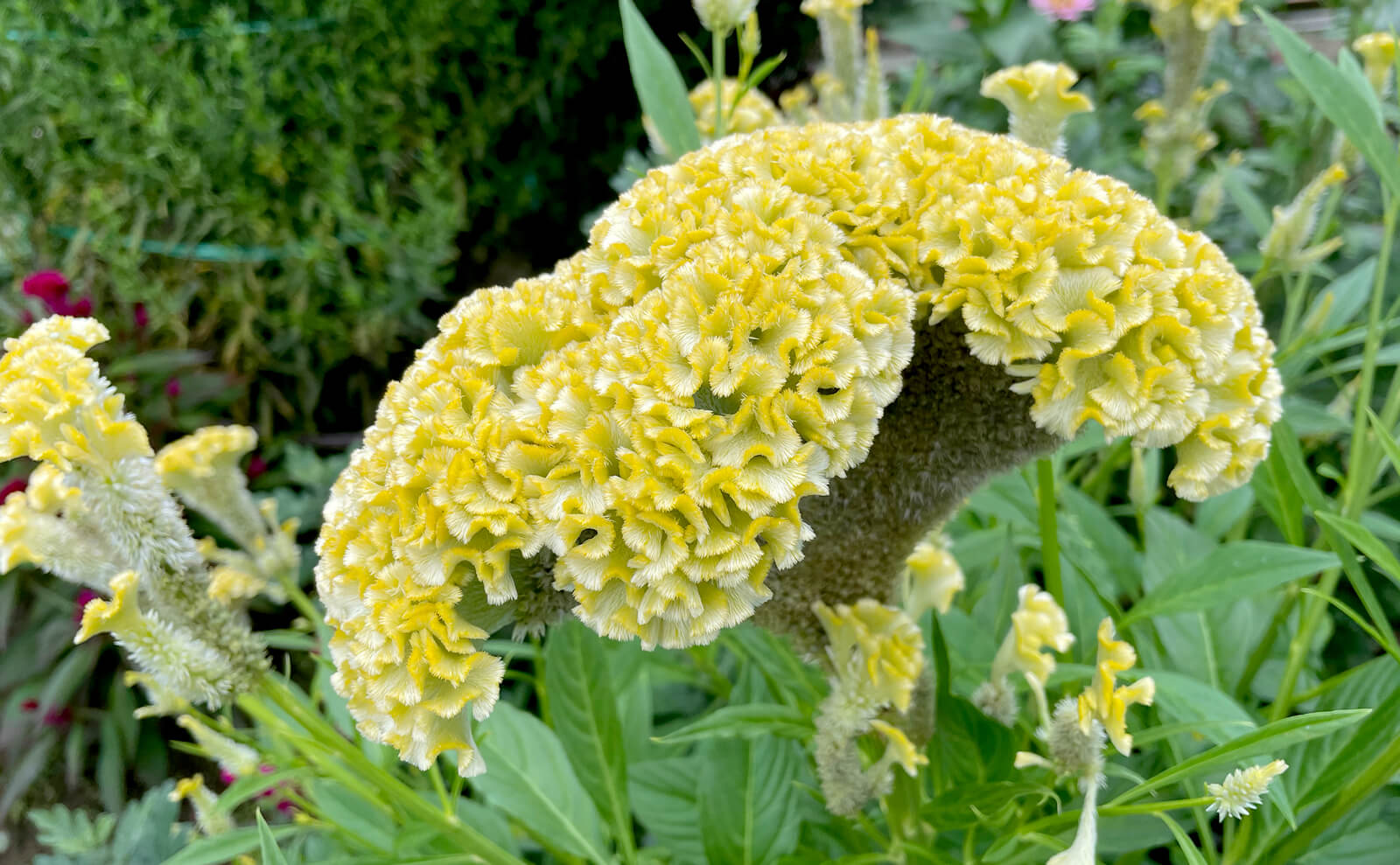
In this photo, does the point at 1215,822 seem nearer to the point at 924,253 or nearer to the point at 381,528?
the point at 924,253

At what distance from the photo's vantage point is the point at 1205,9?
1.13 m

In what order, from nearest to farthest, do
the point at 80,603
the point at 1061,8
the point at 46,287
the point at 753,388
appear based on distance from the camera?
1. the point at 753,388
2. the point at 80,603
3. the point at 46,287
4. the point at 1061,8

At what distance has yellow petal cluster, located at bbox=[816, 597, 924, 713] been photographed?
75cm

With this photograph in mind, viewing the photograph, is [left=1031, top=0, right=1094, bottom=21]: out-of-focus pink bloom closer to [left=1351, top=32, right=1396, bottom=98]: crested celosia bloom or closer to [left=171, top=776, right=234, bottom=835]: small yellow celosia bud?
[left=1351, top=32, right=1396, bottom=98]: crested celosia bloom

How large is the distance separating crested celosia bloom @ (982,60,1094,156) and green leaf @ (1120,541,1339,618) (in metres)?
0.41

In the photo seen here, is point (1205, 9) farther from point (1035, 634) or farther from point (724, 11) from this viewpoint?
point (1035, 634)

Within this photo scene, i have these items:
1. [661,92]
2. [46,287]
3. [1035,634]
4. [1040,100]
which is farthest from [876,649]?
[46,287]

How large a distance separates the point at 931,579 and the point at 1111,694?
0.85 ft

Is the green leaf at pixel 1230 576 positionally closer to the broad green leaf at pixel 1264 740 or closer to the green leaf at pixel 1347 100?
the broad green leaf at pixel 1264 740

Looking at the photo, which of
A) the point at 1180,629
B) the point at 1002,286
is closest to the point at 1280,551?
the point at 1180,629

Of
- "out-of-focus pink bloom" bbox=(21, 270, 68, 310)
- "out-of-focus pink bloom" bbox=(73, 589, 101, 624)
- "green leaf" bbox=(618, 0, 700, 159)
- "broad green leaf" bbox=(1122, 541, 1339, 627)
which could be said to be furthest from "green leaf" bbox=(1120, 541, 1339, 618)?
"out-of-focus pink bloom" bbox=(21, 270, 68, 310)

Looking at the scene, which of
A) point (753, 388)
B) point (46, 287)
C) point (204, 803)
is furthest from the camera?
point (46, 287)

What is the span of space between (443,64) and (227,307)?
2.87 feet

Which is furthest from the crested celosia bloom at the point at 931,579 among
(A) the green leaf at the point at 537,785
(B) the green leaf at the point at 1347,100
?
(B) the green leaf at the point at 1347,100
